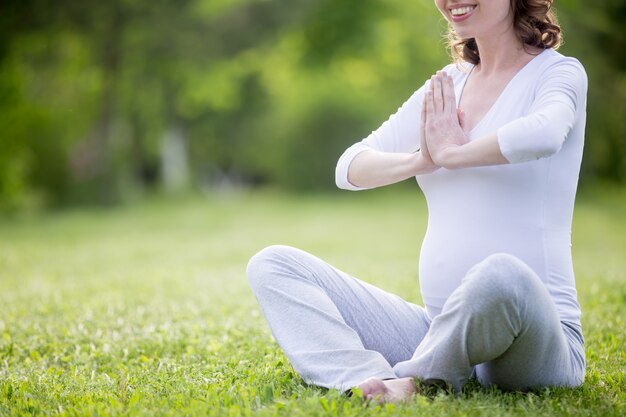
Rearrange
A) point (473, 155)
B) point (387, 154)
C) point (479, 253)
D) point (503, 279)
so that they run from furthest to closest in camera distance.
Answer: point (387, 154)
point (479, 253)
point (473, 155)
point (503, 279)

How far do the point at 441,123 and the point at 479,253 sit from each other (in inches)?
22.8

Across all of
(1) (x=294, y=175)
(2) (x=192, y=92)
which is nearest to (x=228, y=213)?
(1) (x=294, y=175)

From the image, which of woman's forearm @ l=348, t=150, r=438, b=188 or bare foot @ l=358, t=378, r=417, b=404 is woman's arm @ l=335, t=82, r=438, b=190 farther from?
bare foot @ l=358, t=378, r=417, b=404

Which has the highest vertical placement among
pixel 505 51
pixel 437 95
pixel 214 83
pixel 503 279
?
pixel 214 83

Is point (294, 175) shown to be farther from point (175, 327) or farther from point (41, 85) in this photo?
point (175, 327)

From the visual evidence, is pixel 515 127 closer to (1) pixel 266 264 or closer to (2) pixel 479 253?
(2) pixel 479 253

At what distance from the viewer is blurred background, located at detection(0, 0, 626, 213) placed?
23.0 metres

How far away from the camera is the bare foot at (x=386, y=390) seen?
3143 millimetres

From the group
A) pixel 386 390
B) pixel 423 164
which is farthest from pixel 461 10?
pixel 386 390

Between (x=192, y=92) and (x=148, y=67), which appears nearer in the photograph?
(x=148, y=67)

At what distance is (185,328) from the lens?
18.3 ft

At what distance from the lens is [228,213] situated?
22.8 metres

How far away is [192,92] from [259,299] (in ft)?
95.0

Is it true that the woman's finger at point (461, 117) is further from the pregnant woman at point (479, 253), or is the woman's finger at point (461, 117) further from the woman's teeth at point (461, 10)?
the woman's teeth at point (461, 10)
